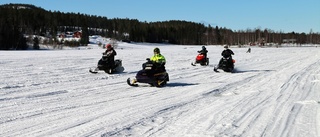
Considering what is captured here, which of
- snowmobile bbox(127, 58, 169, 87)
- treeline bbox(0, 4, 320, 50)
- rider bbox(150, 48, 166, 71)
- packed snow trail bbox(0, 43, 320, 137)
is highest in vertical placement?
treeline bbox(0, 4, 320, 50)

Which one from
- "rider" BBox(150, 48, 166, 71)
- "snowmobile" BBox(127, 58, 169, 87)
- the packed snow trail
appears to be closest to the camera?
the packed snow trail

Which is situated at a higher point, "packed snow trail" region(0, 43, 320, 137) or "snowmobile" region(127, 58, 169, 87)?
"snowmobile" region(127, 58, 169, 87)

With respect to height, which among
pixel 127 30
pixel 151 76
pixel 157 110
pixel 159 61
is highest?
pixel 127 30

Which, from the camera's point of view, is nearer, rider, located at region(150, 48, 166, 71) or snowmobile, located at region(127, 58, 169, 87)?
snowmobile, located at region(127, 58, 169, 87)

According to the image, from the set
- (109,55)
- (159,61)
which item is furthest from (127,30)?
(159,61)

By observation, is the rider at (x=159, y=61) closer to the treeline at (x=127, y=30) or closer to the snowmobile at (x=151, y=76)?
the snowmobile at (x=151, y=76)

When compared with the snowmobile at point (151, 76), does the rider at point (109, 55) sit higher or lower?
higher

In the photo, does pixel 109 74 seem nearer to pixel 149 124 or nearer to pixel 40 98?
pixel 40 98

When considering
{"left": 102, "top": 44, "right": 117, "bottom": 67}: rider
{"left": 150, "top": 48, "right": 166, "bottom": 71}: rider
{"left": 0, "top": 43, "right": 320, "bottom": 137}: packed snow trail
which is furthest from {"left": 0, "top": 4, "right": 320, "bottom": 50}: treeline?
{"left": 0, "top": 43, "right": 320, "bottom": 137}: packed snow trail

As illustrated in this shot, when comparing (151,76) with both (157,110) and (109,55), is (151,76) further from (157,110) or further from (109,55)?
(109,55)

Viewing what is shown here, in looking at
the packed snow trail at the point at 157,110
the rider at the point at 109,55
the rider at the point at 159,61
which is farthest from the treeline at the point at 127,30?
the packed snow trail at the point at 157,110

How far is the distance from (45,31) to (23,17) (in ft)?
25.9

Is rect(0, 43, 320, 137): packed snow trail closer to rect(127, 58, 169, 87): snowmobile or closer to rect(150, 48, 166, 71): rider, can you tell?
rect(127, 58, 169, 87): snowmobile

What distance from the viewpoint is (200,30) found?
187750 millimetres
